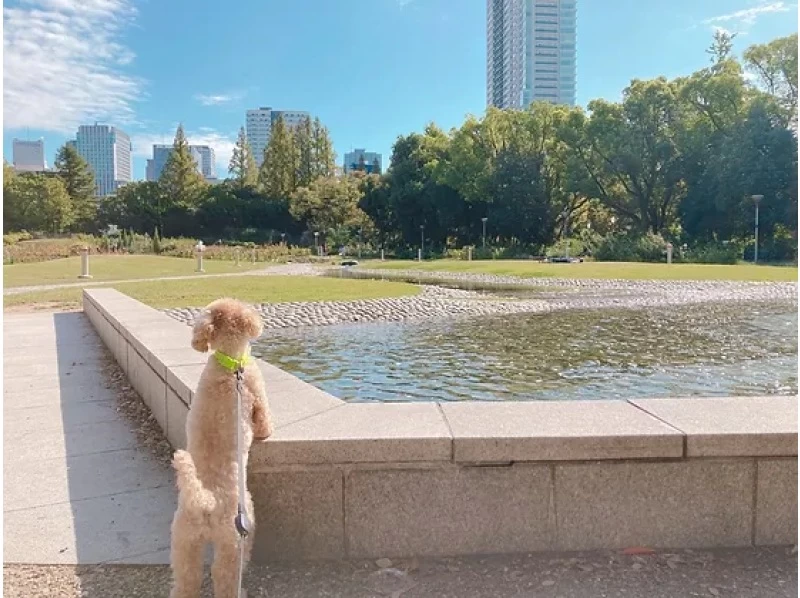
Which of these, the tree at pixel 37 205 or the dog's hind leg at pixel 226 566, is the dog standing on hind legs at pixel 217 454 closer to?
the dog's hind leg at pixel 226 566

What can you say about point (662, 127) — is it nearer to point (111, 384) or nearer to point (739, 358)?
point (739, 358)

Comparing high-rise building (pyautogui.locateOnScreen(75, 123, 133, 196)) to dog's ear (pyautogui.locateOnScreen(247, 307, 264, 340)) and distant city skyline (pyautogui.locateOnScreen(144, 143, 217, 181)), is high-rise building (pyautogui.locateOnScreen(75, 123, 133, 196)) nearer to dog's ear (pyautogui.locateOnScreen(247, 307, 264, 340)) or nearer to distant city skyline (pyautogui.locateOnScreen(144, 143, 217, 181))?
distant city skyline (pyautogui.locateOnScreen(144, 143, 217, 181))

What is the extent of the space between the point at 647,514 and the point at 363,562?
1203mm

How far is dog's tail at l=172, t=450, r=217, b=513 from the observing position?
6.96 feet

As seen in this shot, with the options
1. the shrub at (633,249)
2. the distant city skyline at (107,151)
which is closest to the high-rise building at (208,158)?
the distant city skyline at (107,151)

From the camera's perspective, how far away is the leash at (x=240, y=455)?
214cm

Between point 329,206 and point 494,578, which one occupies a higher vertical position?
point 329,206

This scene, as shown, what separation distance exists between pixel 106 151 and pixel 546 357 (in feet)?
353

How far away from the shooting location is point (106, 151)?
100750 mm

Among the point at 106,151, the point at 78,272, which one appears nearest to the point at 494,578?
the point at 78,272

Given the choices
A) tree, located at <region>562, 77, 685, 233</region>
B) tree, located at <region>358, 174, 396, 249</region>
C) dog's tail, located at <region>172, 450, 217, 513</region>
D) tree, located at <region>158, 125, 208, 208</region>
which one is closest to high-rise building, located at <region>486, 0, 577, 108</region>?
tree, located at <region>562, 77, 685, 233</region>

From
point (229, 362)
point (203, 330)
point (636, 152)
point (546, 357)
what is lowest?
point (546, 357)

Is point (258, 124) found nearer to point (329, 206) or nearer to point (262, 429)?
point (329, 206)

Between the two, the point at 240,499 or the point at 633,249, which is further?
the point at 633,249
